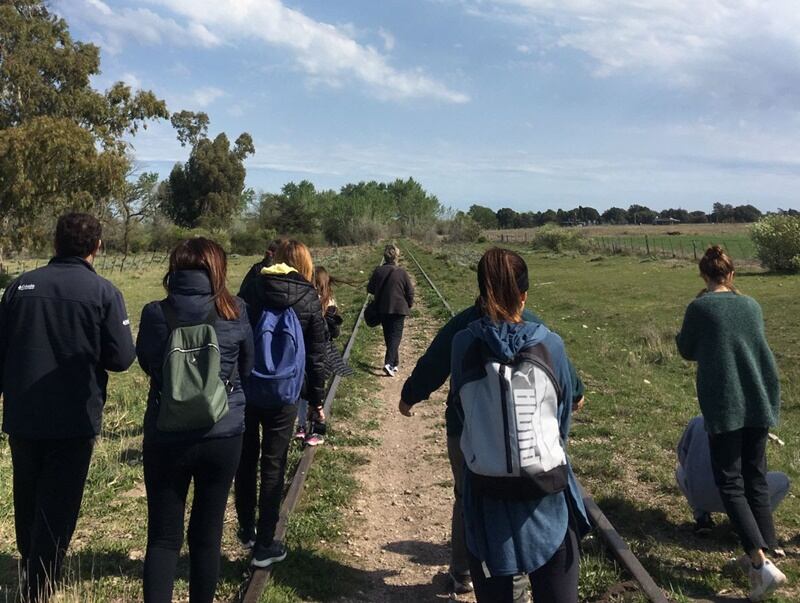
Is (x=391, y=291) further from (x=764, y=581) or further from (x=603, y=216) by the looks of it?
(x=603, y=216)

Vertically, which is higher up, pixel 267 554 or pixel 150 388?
pixel 150 388

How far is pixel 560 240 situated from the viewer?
55719 mm

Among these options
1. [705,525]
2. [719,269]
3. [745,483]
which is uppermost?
[719,269]

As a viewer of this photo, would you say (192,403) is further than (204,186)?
No

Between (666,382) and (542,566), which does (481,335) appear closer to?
(542,566)

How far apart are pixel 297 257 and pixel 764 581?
328 centimetres

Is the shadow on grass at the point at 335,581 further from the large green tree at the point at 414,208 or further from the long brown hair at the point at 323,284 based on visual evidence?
the large green tree at the point at 414,208

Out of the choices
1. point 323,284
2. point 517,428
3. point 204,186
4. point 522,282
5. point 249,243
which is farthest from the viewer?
point 204,186

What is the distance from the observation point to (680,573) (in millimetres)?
4254

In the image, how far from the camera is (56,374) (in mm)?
3420

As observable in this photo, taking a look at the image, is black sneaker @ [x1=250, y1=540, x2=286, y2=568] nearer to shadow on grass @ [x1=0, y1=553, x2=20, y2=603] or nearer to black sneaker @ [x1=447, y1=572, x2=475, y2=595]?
black sneaker @ [x1=447, y1=572, x2=475, y2=595]

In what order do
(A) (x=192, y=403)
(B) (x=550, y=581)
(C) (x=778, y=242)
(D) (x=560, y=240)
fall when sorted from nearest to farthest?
(B) (x=550, y=581)
(A) (x=192, y=403)
(C) (x=778, y=242)
(D) (x=560, y=240)

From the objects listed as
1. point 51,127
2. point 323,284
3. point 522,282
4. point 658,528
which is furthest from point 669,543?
point 51,127

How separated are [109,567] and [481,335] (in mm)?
3139
